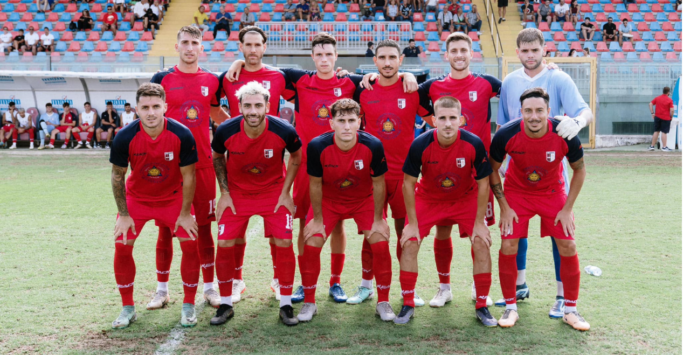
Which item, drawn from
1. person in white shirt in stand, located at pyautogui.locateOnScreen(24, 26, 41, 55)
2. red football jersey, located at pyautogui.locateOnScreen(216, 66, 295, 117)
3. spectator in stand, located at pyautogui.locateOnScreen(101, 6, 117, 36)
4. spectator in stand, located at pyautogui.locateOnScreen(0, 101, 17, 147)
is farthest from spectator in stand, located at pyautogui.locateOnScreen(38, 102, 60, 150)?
red football jersey, located at pyautogui.locateOnScreen(216, 66, 295, 117)

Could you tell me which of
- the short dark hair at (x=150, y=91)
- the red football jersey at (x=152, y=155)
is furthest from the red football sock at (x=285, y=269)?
the short dark hair at (x=150, y=91)

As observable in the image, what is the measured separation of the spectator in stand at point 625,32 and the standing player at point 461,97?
19.1m

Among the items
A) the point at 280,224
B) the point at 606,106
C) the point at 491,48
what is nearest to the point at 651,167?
the point at 606,106

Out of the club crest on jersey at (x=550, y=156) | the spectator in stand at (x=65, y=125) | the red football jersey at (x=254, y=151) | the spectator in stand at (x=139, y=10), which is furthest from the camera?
the spectator in stand at (x=139, y=10)

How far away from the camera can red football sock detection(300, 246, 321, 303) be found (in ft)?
15.3

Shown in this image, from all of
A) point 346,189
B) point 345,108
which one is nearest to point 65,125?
point 346,189

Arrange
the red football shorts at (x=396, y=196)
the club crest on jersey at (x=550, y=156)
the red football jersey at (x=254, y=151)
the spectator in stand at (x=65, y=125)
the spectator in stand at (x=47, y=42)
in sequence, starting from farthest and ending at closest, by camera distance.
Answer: the spectator in stand at (x=47, y=42) < the spectator in stand at (x=65, y=125) < the red football shorts at (x=396, y=196) < the red football jersey at (x=254, y=151) < the club crest on jersey at (x=550, y=156)

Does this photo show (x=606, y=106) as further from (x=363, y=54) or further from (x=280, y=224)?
(x=280, y=224)

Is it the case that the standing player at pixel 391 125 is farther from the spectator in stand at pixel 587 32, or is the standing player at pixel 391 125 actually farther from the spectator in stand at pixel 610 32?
the spectator in stand at pixel 610 32

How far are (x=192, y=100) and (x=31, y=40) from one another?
768 inches

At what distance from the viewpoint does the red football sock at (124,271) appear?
448 cm

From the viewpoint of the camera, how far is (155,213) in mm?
4570

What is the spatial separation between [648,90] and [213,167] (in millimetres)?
16769

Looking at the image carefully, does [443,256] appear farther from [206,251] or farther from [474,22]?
[474,22]
